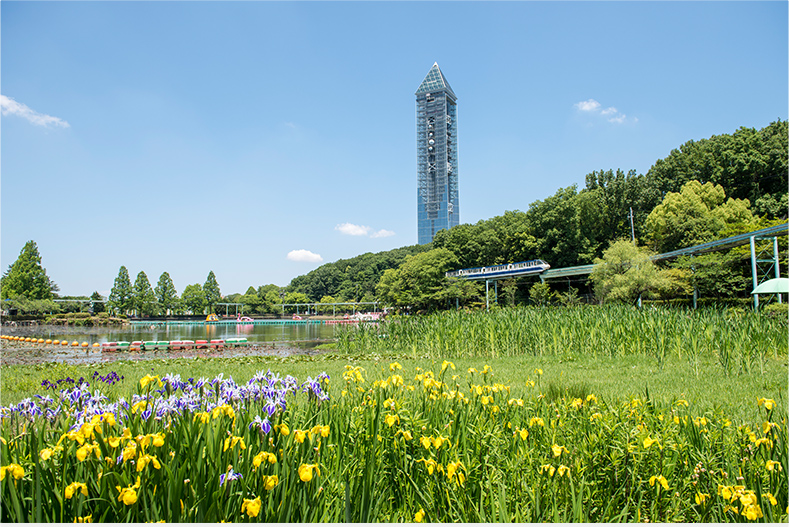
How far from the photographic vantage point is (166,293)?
7450cm

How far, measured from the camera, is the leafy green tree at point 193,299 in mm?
78000

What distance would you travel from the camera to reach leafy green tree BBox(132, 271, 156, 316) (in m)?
68.1

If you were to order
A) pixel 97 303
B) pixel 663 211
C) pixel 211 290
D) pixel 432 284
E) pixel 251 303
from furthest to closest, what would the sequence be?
pixel 251 303 → pixel 211 290 → pixel 97 303 → pixel 432 284 → pixel 663 211

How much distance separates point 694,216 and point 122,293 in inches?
3000

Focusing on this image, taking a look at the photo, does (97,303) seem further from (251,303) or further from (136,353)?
(136,353)

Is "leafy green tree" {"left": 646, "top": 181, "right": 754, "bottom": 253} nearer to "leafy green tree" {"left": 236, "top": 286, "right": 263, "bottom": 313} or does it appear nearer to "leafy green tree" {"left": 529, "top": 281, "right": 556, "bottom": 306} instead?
"leafy green tree" {"left": 529, "top": 281, "right": 556, "bottom": 306}

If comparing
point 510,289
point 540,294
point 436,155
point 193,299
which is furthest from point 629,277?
point 436,155

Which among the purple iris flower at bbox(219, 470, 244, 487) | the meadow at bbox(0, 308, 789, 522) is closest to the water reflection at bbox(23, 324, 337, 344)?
the meadow at bbox(0, 308, 789, 522)

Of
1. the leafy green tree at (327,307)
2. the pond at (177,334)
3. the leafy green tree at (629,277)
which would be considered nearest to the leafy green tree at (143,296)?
the pond at (177,334)

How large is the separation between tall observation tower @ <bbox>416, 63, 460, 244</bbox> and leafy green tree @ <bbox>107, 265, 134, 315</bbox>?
8110 cm

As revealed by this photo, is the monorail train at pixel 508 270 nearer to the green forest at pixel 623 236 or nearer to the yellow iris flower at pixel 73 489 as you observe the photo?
the green forest at pixel 623 236

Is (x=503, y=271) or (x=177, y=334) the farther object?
(x=503, y=271)

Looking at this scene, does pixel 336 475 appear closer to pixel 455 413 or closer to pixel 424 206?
pixel 455 413

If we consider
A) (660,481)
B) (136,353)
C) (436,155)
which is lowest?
(136,353)
